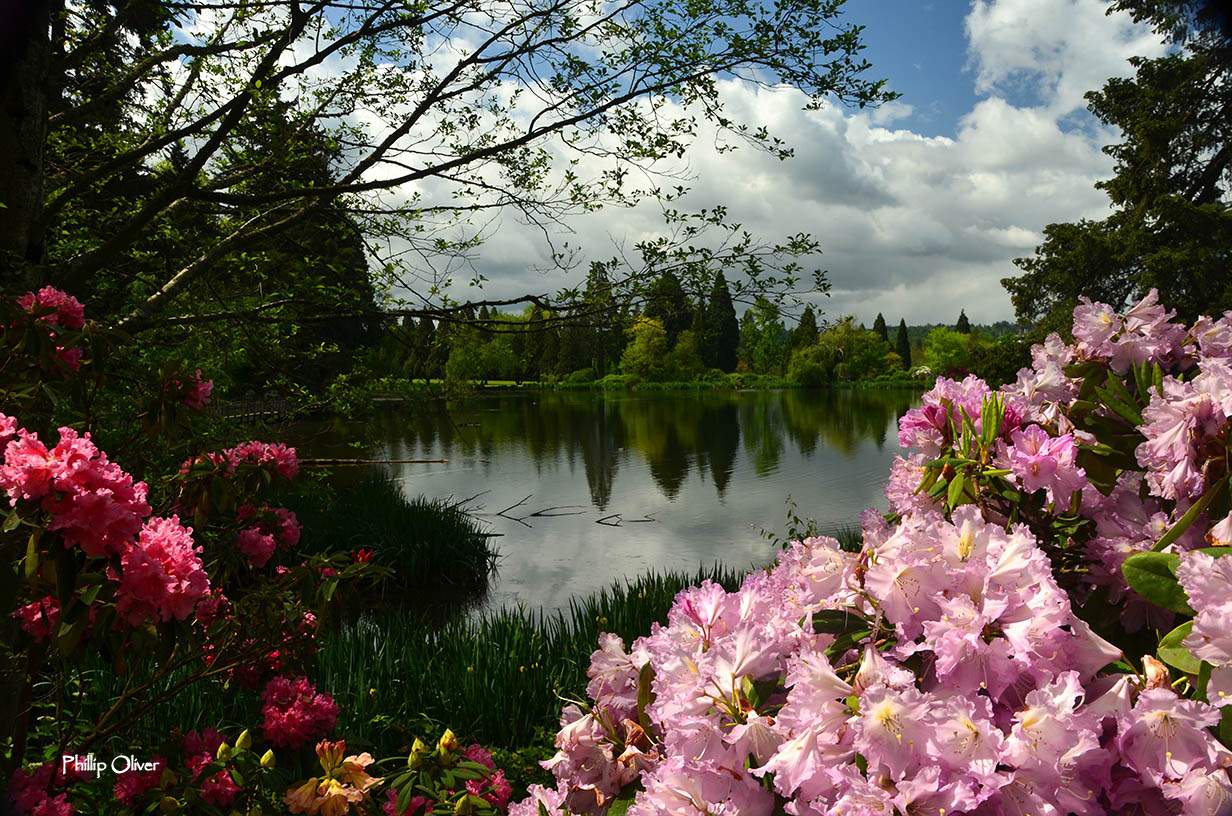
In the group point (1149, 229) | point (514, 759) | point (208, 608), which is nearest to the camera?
point (208, 608)

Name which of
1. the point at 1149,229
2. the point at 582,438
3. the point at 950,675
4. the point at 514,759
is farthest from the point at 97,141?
the point at 1149,229

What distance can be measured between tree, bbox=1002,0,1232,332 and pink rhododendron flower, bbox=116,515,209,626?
73.1ft

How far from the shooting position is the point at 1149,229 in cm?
2056

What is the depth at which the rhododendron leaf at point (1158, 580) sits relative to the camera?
35.0 inches

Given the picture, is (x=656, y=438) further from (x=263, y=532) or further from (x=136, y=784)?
(x=136, y=784)

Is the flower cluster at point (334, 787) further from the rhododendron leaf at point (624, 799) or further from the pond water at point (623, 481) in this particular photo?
the pond water at point (623, 481)

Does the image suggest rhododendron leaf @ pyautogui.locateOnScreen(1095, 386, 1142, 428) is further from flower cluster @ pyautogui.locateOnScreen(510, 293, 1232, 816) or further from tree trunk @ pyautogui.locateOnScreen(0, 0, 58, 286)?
tree trunk @ pyautogui.locateOnScreen(0, 0, 58, 286)

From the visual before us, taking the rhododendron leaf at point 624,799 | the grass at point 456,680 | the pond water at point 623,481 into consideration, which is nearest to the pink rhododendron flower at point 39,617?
the rhododendron leaf at point 624,799

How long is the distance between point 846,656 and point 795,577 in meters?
0.20

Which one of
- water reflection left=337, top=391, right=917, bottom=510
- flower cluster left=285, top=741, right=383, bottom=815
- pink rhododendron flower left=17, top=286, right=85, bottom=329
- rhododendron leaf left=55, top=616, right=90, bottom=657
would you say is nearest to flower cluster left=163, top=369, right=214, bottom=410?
pink rhododendron flower left=17, top=286, right=85, bottom=329

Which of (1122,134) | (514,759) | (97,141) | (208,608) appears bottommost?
(514,759)

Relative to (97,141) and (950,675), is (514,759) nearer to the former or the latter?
(950,675)

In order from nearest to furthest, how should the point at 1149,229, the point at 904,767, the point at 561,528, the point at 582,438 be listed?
the point at 904,767, the point at 561,528, the point at 1149,229, the point at 582,438

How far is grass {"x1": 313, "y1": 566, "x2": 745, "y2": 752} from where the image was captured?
3488 millimetres
